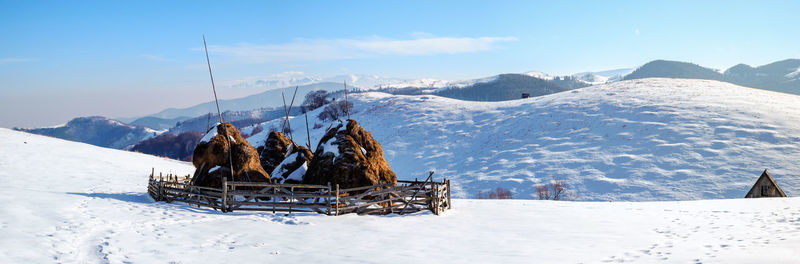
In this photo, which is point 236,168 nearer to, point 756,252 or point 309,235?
point 309,235

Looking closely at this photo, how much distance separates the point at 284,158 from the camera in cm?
2616

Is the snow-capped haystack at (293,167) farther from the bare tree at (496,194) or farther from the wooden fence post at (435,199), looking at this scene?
the bare tree at (496,194)

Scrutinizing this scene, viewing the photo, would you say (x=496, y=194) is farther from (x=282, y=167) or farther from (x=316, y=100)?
(x=316, y=100)

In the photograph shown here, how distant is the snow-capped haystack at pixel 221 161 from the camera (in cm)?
2236

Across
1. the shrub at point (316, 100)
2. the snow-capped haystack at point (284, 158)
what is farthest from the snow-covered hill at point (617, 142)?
the shrub at point (316, 100)

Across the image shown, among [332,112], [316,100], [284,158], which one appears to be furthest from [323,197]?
[316,100]

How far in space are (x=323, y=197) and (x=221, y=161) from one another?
6.81 meters

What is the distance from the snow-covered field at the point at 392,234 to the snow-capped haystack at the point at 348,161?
2729mm

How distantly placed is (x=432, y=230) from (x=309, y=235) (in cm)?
435

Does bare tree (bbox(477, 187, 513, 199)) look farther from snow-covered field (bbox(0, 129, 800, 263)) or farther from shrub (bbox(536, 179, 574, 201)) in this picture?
snow-covered field (bbox(0, 129, 800, 263))

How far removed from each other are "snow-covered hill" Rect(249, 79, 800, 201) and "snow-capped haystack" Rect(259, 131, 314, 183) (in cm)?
2002

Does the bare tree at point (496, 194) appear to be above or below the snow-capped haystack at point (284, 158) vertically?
below

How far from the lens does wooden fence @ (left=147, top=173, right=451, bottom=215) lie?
19.0 m

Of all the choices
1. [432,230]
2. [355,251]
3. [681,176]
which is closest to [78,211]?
[355,251]
